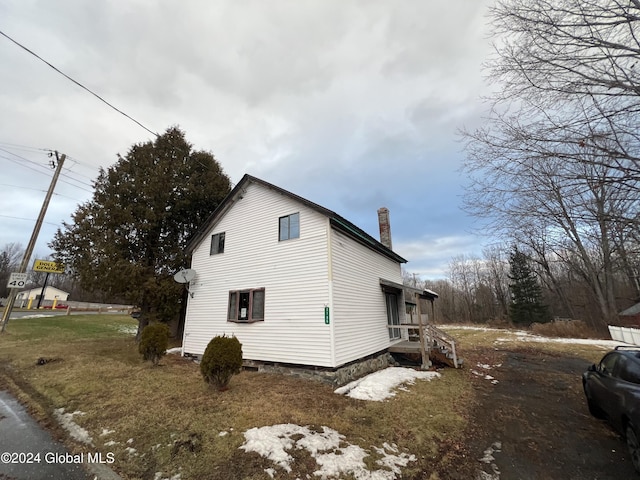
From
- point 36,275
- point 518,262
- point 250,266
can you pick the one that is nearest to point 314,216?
point 250,266

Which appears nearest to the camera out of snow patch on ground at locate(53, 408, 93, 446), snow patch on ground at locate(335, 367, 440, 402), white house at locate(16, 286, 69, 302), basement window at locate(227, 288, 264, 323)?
snow patch on ground at locate(53, 408, 93, 446)

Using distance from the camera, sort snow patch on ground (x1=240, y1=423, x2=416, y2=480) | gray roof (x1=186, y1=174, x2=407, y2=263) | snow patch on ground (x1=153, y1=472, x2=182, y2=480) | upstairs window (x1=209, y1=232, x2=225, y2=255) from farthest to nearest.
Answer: upstairs window (x1=209, y1=232, x2=225, y2=255)
gray roof (x1=186, y1=174, x2=407, y2=263)
snow patch on ground (x1=240, y1=423, x2=416, y2=480)
snow patch on ground (x1=153, y1=472, x2=182, y2=480)

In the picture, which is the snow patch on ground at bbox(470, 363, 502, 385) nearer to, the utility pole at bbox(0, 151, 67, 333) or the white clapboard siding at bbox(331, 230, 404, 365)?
the white clapboard siding at bbox(331, 230, 404, 365)

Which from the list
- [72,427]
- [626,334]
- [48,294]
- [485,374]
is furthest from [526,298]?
[48,294]

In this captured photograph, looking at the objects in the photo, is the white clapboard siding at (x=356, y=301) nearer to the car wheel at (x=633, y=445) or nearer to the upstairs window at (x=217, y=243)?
the upstairs window at (x=217, y=243)

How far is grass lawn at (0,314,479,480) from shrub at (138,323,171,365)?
15.4 inches

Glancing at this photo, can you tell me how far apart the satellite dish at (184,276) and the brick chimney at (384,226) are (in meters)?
11.0

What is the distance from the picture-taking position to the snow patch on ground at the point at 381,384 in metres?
7.77

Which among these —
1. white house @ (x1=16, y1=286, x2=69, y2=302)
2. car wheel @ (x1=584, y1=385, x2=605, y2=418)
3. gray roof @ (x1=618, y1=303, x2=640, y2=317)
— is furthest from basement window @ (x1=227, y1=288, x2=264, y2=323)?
white house @ (x1=16, y1=286, x2=69, y2=302)

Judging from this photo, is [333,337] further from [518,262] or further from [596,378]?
[518,262]

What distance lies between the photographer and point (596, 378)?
612cm

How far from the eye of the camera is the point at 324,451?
452 centimetres

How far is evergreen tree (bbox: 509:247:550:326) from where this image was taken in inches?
1324

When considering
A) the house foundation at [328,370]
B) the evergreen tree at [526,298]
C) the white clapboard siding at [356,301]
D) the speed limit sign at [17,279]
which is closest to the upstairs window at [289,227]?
the white clapboard siding at [356,301]
